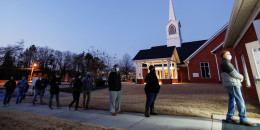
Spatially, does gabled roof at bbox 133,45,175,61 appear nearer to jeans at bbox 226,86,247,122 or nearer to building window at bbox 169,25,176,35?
jeans at bbox 226,86,247,122

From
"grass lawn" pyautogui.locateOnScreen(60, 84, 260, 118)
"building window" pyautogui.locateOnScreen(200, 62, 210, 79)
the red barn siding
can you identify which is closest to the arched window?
the red barn siding

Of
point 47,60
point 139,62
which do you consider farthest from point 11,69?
point 139,62

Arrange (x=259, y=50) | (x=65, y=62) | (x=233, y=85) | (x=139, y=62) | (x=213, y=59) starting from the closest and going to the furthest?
(x=233, y=85), (x=259, y=50), (x=213, y=59), (x=139, y=62), (x=65, y=62)

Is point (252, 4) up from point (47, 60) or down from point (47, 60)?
down

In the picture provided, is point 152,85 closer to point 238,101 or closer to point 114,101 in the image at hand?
point 114,101

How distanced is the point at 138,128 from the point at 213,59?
1813 cm

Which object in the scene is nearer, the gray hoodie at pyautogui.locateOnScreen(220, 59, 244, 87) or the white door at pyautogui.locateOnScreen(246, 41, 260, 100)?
the gray hoodie at pyautogui.locateOnScreen(220, 59, 244, 87)

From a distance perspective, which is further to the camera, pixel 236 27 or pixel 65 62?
pixel 65 62

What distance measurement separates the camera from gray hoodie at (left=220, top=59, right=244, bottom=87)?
2959 mm

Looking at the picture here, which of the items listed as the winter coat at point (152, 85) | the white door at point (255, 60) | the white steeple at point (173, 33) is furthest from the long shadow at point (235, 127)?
the white steeple at point (173, 33)

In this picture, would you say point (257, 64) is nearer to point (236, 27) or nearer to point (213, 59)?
point (236, 27)

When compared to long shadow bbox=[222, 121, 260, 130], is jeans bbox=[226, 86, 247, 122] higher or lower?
higher

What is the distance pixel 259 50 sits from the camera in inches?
185

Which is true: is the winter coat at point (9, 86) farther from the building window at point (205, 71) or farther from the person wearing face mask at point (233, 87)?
the building window at point (205, 71)
